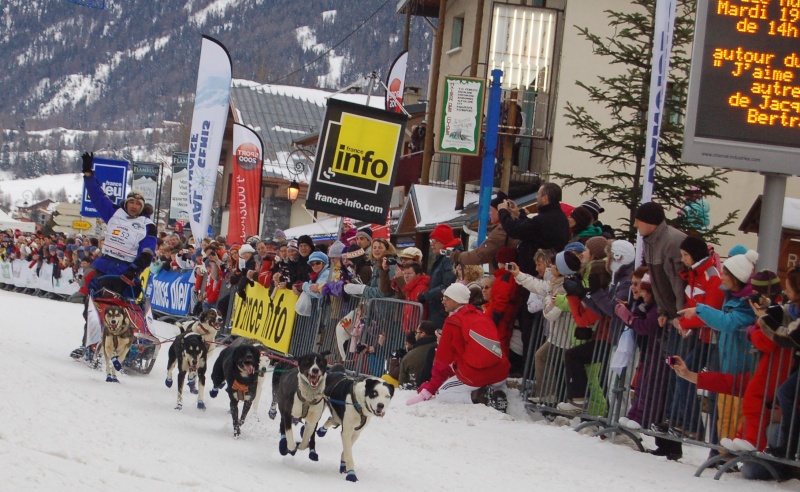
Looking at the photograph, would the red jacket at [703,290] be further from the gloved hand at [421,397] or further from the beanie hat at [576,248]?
the gloved hand at [421,397]

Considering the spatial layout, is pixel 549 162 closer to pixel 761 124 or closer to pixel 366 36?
pixel 761 124

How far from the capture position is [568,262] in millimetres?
10172

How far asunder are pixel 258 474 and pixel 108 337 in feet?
16.3

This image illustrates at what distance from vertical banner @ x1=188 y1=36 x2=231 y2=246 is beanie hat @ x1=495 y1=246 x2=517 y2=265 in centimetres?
1263

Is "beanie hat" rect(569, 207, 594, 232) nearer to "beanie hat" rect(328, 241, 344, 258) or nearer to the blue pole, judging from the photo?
the blue pole

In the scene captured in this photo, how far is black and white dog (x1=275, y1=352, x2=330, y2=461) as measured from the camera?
785 cm

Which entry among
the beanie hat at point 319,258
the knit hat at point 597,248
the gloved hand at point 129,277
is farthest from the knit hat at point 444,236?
the gloved hand at point 129,277

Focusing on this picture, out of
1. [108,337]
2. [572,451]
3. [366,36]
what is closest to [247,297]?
[108,337]

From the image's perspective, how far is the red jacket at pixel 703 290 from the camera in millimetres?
8469

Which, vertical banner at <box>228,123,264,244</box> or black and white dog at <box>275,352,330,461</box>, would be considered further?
vertical banner at <box>228,123,264,244</box>

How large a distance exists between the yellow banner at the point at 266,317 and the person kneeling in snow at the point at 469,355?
4.98 metres

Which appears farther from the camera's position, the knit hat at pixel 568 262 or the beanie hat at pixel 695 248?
the knit hat at pixel 568 262

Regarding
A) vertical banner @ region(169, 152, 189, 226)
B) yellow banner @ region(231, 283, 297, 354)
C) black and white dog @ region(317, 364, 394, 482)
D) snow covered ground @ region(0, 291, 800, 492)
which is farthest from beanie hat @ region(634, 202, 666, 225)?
vertical banner @ region(169, 152, 189, 226)

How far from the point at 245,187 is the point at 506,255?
1576 cm
